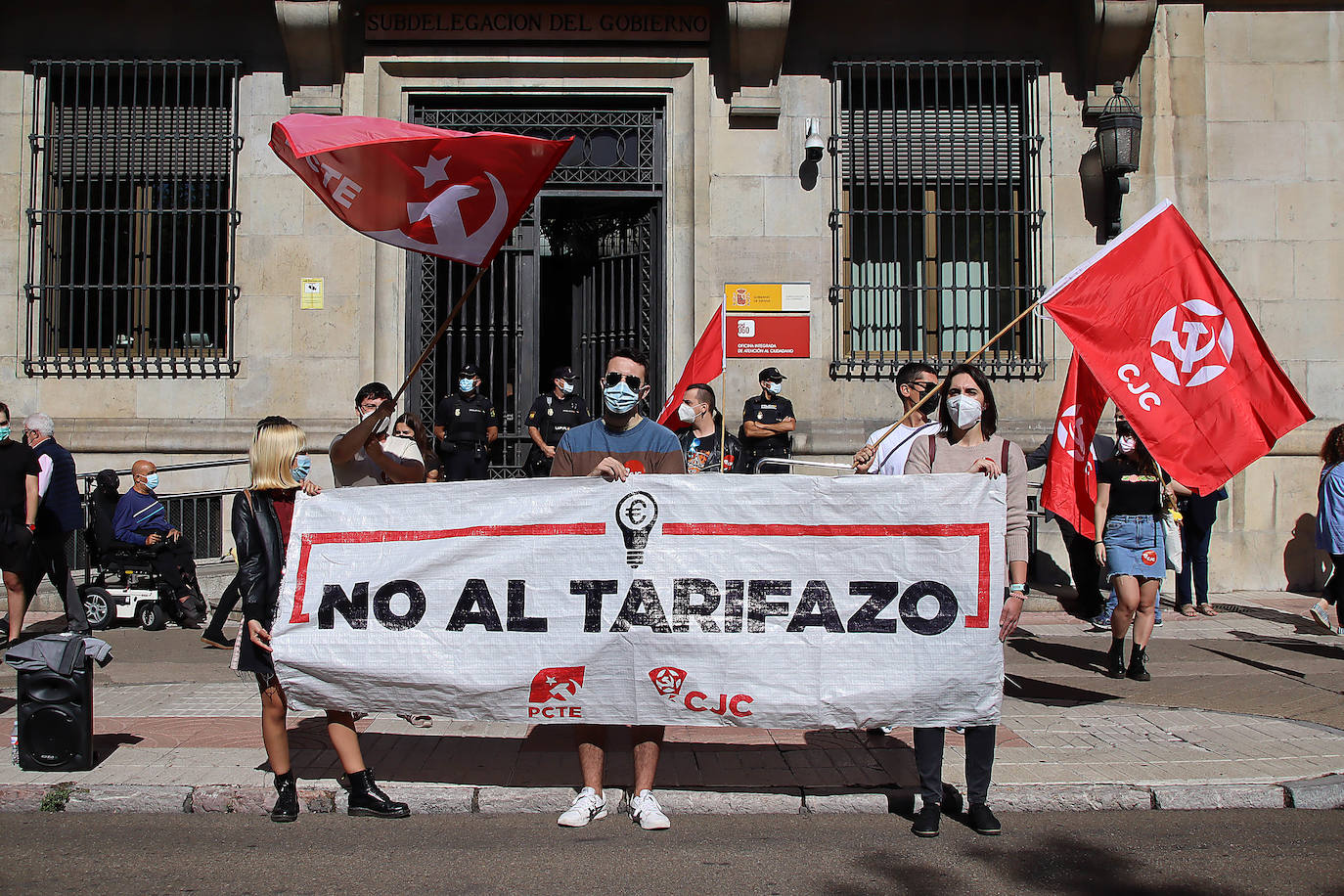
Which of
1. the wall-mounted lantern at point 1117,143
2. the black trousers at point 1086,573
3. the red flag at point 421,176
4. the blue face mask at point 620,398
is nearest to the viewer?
the blue face mask at point 620,398

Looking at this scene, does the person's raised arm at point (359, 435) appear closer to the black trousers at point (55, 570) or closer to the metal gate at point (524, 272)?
the black trousers at point (55, 570)

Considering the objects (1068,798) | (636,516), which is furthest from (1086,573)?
(636,516)

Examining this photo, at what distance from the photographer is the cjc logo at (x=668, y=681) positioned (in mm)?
5164

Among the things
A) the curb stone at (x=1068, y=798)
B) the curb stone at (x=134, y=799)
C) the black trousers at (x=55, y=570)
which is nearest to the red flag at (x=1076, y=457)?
the curb stone at (x=1068, y=798)

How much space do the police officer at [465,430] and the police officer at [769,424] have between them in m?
2.63

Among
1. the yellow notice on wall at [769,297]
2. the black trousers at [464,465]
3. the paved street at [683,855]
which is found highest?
the yellow notice on wall at [769,297]

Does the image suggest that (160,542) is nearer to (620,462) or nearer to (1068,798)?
(620,462)

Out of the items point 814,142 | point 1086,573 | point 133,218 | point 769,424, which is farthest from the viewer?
point 133,218

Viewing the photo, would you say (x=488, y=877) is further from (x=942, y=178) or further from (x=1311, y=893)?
(x=942, y=178)

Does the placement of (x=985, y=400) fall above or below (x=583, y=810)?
above

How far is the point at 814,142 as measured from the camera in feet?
39.6

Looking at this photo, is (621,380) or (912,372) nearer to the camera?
(621,380)

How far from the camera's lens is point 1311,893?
439 cm

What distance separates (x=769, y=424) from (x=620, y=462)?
6210 millimetres
